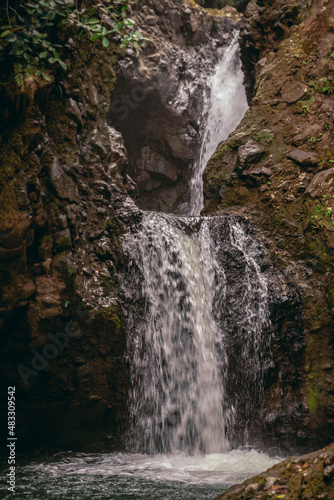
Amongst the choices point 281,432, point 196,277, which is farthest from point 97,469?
point 196,277

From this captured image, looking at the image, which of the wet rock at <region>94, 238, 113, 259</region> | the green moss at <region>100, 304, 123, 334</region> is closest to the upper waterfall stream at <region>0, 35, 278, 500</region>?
the green moss at <region>100, 304, 123, 334</region>

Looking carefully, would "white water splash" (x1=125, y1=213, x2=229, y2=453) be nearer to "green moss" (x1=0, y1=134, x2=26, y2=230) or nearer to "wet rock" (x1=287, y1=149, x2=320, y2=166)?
"green moss" (x1=0, y1=134, x2=26, y2=230)

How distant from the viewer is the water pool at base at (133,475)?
4184 millimetres

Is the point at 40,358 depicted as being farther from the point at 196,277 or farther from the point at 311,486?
the point at 311,486

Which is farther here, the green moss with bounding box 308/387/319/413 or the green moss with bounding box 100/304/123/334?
the green moss with bounding box 308/387/319/413

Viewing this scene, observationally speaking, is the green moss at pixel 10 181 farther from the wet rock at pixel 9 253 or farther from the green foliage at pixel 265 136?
the green foliage at pixel 265 136

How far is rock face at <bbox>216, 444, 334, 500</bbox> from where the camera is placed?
7.93 ft

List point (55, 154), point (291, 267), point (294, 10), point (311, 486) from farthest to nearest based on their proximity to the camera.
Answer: point (294, 10) < point (291, 267) < point (55, 154) < point (311, 486)

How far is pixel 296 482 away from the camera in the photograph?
2.62 m

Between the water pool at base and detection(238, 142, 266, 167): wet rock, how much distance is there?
5382mm

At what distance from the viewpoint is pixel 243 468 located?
5418 millimetres

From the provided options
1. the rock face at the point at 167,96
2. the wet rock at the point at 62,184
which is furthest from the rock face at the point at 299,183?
the rock face at the point at 167,96

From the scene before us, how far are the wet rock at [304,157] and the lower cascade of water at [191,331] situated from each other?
1.75m

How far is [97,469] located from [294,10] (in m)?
10.1
